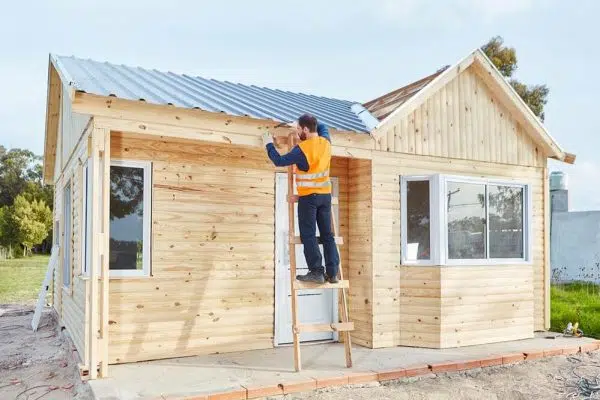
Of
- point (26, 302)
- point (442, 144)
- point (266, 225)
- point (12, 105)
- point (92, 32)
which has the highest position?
point (12, 105)

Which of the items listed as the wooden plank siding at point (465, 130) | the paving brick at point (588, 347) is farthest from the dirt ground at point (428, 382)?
the wooden plank siding at point (465, 130)

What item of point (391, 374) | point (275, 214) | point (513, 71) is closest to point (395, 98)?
point (275, 214)

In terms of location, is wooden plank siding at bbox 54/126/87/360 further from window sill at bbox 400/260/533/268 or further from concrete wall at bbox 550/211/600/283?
concrete wall at bbox 550/211/600/283

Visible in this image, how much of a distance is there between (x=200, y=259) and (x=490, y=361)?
12.2 feet

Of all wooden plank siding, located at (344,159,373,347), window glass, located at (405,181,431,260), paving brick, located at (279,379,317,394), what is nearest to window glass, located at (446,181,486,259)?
window glass, located at (405,181,431,260)

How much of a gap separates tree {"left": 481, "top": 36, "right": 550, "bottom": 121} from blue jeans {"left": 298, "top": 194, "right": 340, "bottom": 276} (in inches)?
788

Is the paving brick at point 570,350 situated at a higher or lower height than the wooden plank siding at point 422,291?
lower

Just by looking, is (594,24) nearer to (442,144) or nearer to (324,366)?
(442,144)

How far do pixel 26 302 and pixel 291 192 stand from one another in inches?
412

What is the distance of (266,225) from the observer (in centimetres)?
661

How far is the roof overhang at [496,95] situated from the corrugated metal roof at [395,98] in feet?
0.38

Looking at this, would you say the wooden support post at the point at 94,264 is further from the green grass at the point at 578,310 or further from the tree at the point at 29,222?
the tree at the point at 29,222

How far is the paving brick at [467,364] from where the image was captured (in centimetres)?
577

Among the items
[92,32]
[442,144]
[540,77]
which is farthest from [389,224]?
[540,77]
